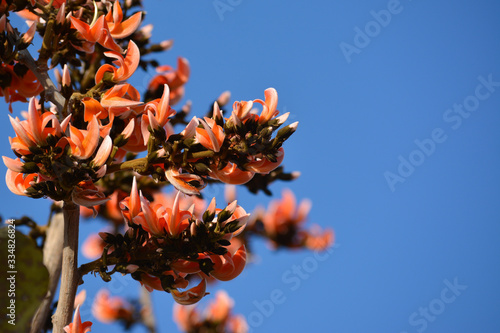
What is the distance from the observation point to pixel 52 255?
2.13m

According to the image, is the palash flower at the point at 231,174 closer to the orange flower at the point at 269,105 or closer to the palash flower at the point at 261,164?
the palash flower at the point at 261,164

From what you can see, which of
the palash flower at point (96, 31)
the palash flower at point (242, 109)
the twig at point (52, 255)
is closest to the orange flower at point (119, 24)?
the palash flower at point (96, 31)

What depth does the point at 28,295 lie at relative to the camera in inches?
37.8

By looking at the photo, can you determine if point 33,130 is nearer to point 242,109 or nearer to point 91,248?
point 242,109

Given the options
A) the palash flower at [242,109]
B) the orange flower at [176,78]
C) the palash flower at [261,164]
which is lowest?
the orange flower at [176,78]

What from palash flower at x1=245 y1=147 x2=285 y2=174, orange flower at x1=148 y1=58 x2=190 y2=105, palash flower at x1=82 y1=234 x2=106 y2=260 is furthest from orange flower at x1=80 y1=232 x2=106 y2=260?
palash flower at x1=245 y1=147 x2=285 y2=174

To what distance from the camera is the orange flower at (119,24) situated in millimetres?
1657

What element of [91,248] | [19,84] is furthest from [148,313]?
[19,84]

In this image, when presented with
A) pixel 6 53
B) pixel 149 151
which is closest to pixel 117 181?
pixel 6 53

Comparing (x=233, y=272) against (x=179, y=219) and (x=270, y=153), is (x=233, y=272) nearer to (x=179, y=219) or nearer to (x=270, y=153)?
(x=179, y=219)

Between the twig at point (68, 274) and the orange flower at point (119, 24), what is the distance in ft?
2.08

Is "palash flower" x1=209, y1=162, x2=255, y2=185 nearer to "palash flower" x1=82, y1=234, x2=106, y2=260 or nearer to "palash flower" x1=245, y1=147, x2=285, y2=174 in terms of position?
"palash flower" x1=245, y1=147, x2=285, y2=174

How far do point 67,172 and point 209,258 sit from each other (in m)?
0.42

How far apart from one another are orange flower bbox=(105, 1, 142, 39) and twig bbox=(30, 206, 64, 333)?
957 millimetres
